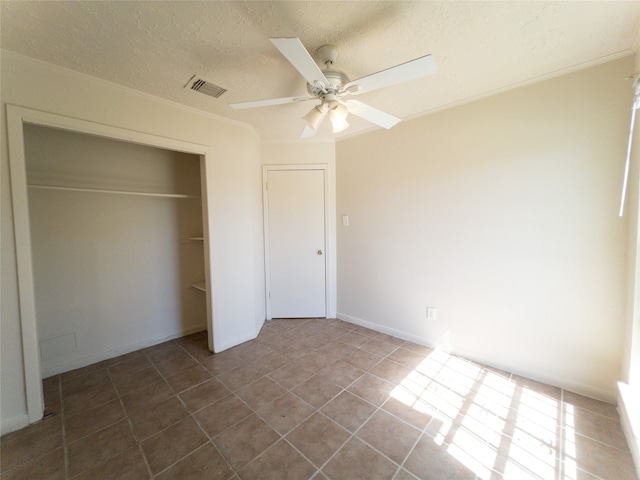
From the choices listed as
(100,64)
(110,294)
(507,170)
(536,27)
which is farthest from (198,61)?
(507,170)

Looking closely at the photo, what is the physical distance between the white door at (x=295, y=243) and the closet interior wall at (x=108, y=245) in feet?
3.00

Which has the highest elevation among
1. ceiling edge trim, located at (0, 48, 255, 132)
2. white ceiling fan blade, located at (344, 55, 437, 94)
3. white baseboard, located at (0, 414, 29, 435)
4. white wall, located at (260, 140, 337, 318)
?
ceiling edge trim, located at (0, 48, 255, 132)

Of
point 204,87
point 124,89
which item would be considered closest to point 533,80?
point 204,87

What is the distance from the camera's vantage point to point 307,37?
1.43 meters

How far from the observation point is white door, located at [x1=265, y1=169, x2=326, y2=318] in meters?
3.26

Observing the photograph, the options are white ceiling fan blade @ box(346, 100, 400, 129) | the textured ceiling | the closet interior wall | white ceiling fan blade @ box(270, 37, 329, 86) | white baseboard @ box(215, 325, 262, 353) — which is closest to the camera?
Answer: white ceiling fan blade @ box(270, 37, 329, 86)

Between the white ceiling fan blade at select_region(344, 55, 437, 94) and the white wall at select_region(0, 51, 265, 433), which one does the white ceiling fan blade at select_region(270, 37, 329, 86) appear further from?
the white wall at select_region(0, 51, 265, 433)

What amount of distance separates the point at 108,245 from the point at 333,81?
2.58m

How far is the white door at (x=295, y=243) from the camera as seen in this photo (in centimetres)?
326

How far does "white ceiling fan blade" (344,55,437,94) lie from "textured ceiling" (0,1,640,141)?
0.98 feet

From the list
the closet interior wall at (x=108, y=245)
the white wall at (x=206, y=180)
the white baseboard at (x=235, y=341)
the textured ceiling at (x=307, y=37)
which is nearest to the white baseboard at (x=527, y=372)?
the white baseboard at (x=235, y=341)

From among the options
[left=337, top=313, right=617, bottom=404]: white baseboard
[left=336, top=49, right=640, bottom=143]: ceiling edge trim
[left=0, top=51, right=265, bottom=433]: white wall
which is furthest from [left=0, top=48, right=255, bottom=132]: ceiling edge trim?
[left=337, top=313, right=617, bottom=404]: white baseboard

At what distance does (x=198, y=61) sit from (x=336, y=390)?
259 cm

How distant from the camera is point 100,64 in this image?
1643 mm
